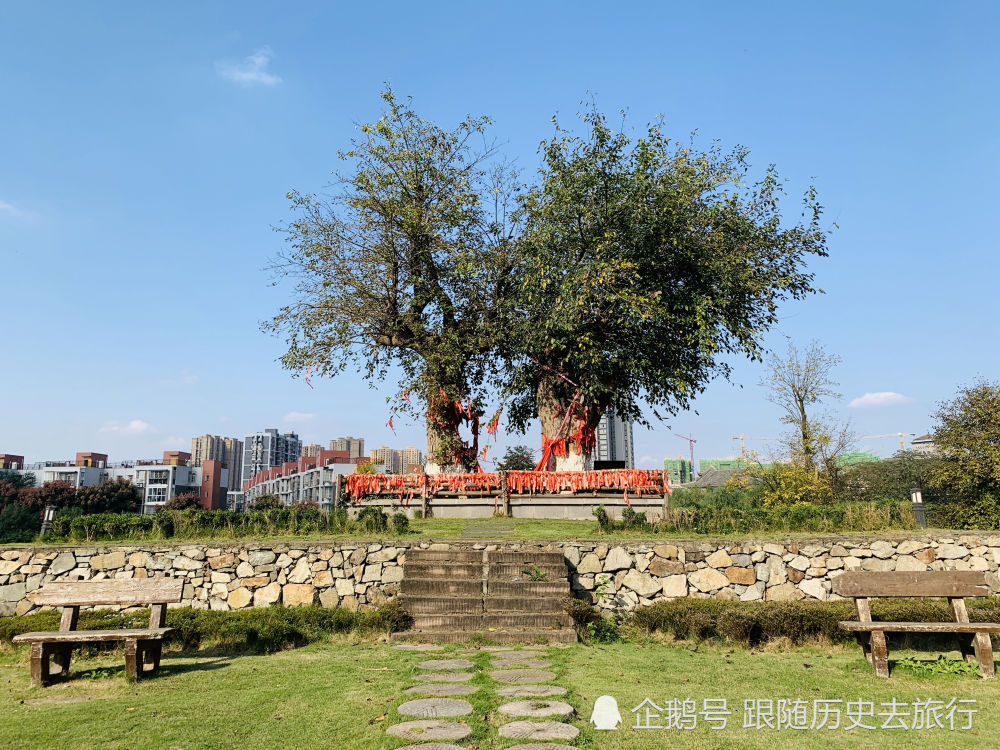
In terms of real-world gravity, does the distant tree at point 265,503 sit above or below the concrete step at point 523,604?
above

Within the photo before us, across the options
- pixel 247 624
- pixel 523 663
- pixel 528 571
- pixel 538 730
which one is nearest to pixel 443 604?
pixel 528 571

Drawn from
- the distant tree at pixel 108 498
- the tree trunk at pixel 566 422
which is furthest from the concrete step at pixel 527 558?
the distant tree at pixel 108 498

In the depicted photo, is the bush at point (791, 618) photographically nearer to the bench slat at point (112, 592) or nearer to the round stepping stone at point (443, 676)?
the round stepping stone at point (443, 676)

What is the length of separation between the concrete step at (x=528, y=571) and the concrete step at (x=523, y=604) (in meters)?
0.54

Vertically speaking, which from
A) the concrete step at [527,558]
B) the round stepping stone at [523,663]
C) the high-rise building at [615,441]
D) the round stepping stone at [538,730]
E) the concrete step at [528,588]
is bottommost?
the round stepping stone at [523,663]

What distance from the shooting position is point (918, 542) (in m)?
12.6

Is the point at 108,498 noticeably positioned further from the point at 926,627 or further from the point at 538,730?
the point at 926,627

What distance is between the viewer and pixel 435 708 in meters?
6.17

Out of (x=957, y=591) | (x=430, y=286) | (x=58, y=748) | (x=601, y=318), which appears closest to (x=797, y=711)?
→ (x=957, y=591)

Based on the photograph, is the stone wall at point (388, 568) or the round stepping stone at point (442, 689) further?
the stone wall at point (388, 568)

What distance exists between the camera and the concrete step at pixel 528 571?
11.2 meters

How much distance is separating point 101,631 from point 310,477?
8577cm

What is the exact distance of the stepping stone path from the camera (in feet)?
17.6

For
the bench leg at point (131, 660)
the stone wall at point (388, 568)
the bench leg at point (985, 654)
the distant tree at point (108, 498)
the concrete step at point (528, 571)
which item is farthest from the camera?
the distant tree at point (108, 498)
